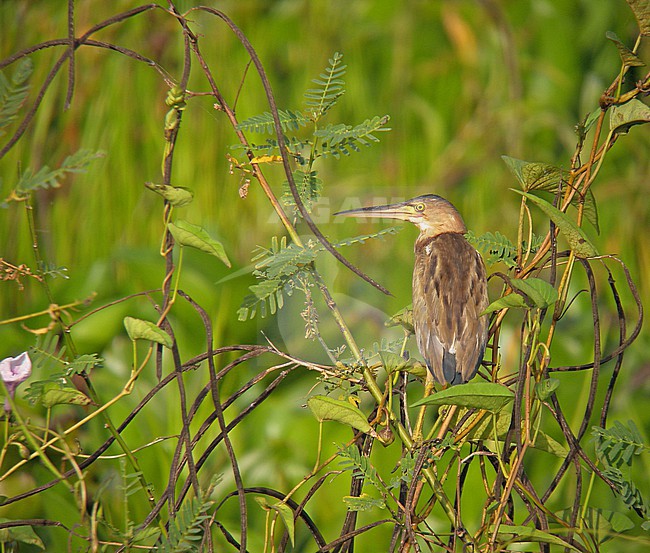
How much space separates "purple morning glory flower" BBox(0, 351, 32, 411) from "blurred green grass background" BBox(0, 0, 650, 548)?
21.1 inches

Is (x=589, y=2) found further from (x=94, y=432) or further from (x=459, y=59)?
(x=94, y=432)

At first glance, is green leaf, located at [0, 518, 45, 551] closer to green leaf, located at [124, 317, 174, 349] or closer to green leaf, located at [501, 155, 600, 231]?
green leaf, located at [124, 317, 174, 349]

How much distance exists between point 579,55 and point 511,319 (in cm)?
47

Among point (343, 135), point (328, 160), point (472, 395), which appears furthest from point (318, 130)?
point (328, 160)

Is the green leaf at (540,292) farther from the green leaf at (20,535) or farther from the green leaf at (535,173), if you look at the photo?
the green leaf at (20,535)

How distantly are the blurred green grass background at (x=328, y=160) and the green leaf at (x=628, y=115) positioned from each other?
0.58 meters

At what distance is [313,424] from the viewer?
34.1 inches

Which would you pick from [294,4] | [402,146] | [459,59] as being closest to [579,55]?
[459,59]

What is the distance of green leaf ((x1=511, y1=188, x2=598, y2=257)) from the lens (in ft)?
0.81

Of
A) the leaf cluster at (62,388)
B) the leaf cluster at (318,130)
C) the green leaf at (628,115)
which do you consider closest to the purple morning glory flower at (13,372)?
the leaf cluster at (62,388)

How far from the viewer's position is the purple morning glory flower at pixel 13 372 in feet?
0.86

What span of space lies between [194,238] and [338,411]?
0.25 ft

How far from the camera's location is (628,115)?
26 cm

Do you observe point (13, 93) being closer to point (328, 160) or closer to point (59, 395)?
point (59, 395)
